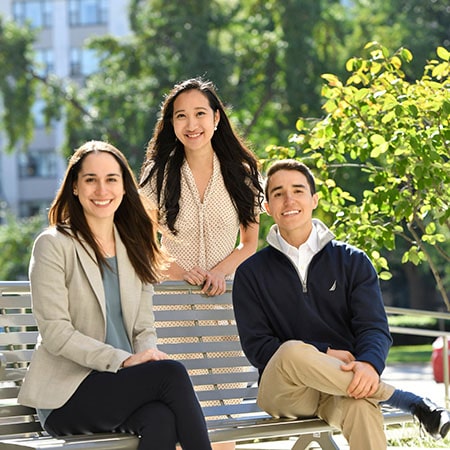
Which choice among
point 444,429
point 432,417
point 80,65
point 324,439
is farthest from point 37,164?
point 444,429

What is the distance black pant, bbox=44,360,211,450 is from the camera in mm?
4531

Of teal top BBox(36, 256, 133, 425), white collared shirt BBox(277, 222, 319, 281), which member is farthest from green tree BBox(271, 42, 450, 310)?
teal top BBox(36, 256, 133, 425)

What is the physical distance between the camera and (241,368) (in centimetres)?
611

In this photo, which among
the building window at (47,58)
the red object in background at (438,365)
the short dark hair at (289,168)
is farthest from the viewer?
the building window at (47,58)

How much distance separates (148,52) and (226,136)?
24.7 meters

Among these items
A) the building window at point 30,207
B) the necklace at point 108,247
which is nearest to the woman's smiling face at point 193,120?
the necklace at point 108,247

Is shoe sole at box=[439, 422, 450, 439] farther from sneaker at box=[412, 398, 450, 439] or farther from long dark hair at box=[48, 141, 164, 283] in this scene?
long dark hair at box=[48, 141, 164, 283]

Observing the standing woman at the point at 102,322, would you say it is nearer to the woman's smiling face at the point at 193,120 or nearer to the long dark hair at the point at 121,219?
the long dark hair at the point at 121,219

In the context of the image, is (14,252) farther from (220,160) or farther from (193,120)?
(193,120)

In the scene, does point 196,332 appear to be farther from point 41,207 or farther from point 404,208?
point 41,207

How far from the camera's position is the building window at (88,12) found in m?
56.3

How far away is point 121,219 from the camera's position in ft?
17.0

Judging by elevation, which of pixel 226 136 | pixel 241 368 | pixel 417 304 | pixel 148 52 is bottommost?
pixel 417 304

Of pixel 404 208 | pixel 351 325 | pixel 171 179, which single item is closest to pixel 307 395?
pixel 351 325
